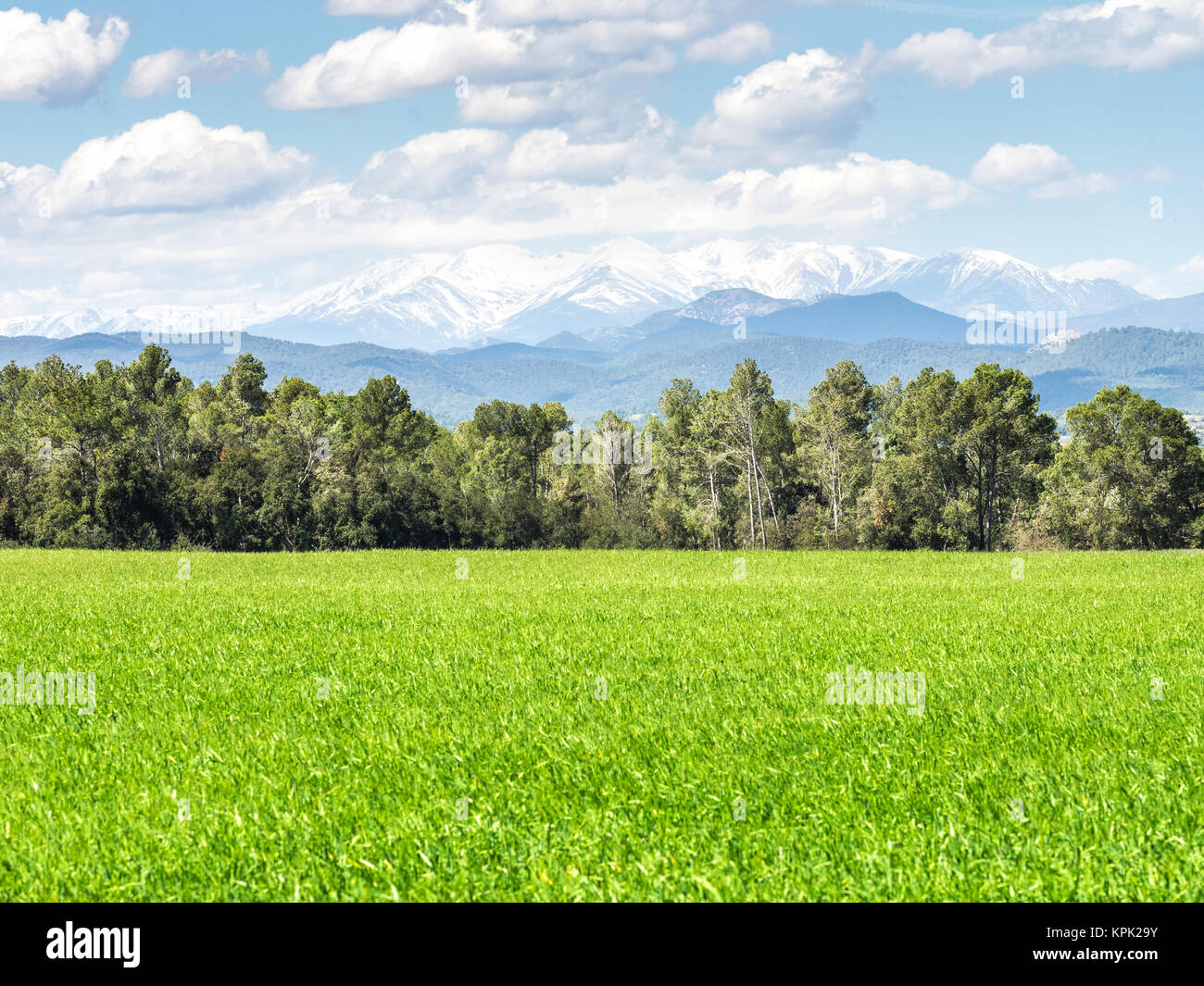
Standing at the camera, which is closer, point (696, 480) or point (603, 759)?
point (603, 759)

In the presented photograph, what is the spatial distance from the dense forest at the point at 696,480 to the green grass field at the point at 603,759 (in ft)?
162

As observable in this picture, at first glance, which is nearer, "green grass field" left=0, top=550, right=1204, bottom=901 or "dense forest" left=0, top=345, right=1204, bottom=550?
"green grass field" left=0, top=550, right=1204, bottom=901

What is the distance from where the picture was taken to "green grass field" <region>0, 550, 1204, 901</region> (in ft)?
23.2

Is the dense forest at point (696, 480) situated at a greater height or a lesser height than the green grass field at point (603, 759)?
greater

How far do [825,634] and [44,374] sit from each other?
282ft

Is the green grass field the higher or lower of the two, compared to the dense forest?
lower

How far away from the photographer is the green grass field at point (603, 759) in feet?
23.2

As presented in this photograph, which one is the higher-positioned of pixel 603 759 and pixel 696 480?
pixel 696 480

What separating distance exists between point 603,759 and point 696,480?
8217 cm

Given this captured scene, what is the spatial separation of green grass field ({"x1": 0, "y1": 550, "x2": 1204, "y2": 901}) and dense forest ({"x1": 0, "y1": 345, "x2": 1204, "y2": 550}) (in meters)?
49.2

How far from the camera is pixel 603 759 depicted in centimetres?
998

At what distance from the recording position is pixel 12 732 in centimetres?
1181

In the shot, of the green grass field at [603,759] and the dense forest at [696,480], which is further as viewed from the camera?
the dense forest at [696,480]
